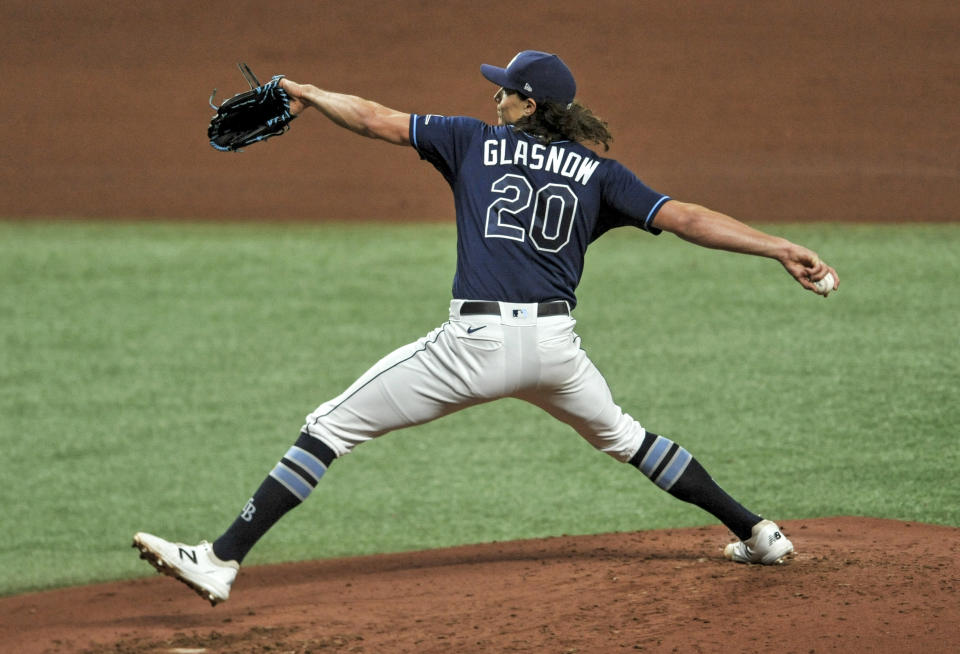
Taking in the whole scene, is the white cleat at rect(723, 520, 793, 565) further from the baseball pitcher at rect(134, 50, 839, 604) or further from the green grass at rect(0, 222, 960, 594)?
the green grass at rect(0, 222, 960, 594)

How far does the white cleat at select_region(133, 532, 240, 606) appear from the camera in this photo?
3664 millimetres

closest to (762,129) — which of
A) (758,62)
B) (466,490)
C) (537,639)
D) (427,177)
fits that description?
(758,62)

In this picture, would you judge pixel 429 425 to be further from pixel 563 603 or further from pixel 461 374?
pixel 461 374

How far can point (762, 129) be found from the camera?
1283cm

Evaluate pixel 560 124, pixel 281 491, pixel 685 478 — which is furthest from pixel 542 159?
pixel 281 491

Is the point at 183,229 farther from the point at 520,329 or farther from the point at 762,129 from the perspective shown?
the point at 520,329

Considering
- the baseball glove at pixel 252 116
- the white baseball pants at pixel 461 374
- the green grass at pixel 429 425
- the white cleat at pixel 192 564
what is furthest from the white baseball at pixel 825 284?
the green grass at pixel 429 425

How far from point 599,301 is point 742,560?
5.18m

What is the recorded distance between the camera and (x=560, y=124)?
3.89 m

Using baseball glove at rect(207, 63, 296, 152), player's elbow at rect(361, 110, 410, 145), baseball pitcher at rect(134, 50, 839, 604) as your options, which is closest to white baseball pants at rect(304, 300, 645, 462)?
baseball pitcher at rect(134, 50, 839, 604)

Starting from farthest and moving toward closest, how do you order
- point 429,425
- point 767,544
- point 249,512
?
1. point 429,425
2. point 767,544
3. point 249,512

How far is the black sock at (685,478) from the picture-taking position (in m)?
4.14

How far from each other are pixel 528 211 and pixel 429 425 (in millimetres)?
3847

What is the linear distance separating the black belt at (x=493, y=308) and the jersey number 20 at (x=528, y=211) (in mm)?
179
